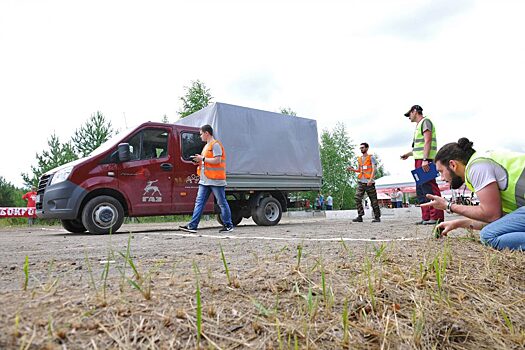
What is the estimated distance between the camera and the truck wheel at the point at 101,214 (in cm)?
659

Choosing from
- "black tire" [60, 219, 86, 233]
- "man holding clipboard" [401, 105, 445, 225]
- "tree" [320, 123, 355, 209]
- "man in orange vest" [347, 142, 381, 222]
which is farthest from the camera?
"tree" [320, 123, 355, 209]

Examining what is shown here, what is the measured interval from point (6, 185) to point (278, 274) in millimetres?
33316

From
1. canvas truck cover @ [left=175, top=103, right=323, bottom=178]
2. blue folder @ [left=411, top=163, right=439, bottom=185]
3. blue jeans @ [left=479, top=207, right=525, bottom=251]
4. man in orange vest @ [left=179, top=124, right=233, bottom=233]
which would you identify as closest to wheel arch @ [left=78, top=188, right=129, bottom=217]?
man in orange vest @ [left=179, top=124, right=233, bottom=233]

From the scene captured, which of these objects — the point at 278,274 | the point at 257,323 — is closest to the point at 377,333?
the point at 257,323

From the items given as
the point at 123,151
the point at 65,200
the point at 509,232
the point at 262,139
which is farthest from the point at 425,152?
the point at 65,200

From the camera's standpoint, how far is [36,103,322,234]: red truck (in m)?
6.69

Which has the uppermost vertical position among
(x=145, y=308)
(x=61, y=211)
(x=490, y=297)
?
(x=61, y=211)

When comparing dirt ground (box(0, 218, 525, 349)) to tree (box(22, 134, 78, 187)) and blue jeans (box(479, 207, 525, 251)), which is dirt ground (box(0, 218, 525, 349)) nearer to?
blue jeans (box(479, 207, 525, 251))

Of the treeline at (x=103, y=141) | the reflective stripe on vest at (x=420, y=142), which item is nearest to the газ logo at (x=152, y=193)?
the reflective stripe on vest at (x=420, y=142)

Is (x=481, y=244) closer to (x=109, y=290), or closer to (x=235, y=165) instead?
(x=109, y=290)

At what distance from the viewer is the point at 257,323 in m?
1.43

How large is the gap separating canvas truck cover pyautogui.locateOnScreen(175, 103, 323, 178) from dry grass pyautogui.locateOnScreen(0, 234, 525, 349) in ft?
20.5

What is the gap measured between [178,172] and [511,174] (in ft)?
19.2

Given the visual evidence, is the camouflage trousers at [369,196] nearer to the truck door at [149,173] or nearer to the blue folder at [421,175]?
the blue folder at [421,175]
